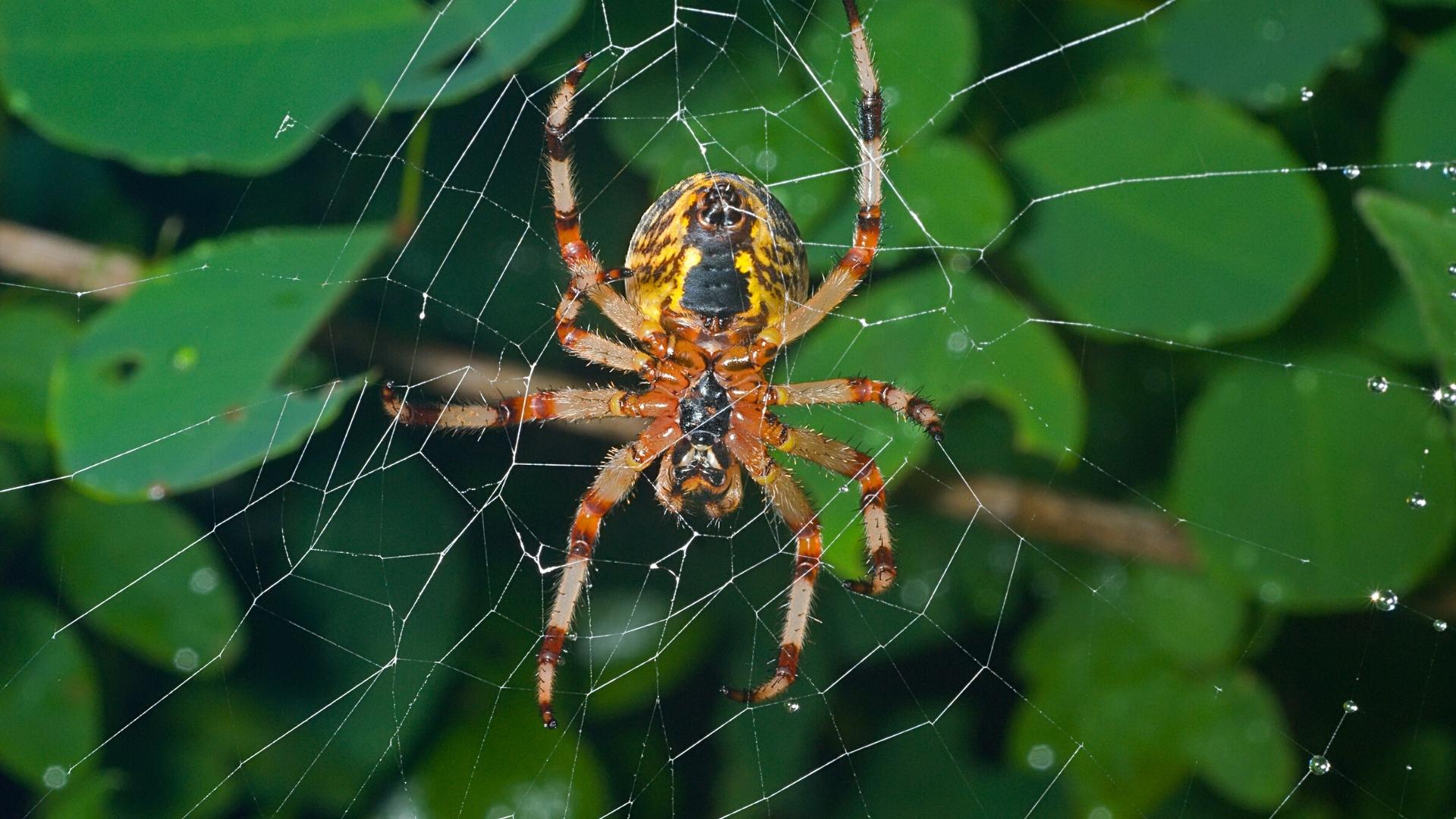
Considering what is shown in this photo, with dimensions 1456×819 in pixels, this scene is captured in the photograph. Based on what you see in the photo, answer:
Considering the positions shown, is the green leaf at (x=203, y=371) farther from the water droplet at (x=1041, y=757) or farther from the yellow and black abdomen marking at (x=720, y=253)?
the water droplet at (x=1041, y=757)

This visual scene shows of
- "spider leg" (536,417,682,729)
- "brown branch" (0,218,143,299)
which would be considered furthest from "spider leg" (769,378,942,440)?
"brown branch" (0,218,143,299)

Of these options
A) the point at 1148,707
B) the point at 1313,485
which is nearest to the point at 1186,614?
the point at 1148,707

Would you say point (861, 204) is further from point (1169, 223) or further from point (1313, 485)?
point (1313, 485)

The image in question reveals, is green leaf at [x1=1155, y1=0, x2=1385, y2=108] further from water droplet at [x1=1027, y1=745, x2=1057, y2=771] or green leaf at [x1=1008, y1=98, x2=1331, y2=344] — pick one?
water droplet at [x1=1027, y1=745, x2=1057, y2=771]

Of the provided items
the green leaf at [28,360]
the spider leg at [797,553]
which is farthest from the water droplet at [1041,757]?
the green leaf at [28,360]

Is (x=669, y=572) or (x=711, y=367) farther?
(x=669, y=572)

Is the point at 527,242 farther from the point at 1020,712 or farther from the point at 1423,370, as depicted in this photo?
the point at 1423,370
